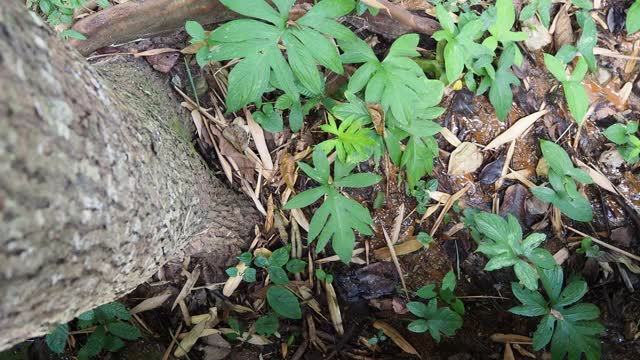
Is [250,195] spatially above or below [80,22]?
below

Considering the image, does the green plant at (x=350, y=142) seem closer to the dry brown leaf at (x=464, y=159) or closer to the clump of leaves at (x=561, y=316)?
the dry brown leaf at (x=464, y=159)

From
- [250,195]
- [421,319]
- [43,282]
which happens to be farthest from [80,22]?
[421,319]

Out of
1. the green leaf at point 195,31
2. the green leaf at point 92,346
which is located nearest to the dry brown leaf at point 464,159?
the green leaf at point 195,31

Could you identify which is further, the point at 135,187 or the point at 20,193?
the point at 135,187

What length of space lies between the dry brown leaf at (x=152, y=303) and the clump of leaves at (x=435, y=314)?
1166mm

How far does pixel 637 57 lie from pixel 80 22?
2608mm

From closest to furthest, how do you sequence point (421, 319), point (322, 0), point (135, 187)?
1. point (135, 187)
2. point (322, 0)
3. point (421, 319)

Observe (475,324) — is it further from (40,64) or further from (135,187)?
(40,64)

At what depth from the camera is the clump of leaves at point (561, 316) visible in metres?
1.99

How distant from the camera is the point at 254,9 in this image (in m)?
1.78

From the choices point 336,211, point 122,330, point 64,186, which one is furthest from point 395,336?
point 64,186

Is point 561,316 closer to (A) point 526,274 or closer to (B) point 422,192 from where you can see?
(A) point 526,274

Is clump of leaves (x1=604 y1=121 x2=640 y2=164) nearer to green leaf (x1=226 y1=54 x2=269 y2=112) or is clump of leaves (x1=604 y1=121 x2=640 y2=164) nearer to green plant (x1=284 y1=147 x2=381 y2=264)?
green plant (x1=284 y1=147 x2=381 y2=264)

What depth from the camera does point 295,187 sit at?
2285mm
